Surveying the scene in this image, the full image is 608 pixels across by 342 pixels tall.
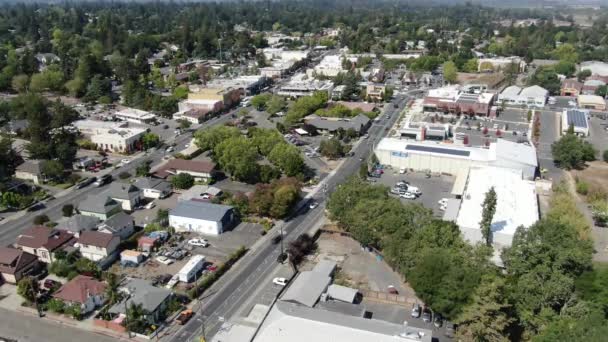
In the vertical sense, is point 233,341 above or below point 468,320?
below

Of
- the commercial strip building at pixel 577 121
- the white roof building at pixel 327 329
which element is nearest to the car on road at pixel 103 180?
the white roof building at pixel 327 329

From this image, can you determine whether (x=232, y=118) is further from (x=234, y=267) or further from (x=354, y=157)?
(x=234, y=267)

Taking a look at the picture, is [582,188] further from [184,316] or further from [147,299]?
[147,299]

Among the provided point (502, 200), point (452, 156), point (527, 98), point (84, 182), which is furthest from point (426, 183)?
point (527, 98)

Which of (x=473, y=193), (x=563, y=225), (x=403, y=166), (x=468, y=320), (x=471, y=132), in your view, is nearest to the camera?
(x=468, y=320)

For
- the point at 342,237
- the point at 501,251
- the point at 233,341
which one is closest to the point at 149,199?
the point at 342,237

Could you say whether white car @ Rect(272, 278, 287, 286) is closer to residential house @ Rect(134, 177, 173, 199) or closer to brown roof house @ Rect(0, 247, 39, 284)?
brown roof house @ Rect(0, 247, 39, 284)
